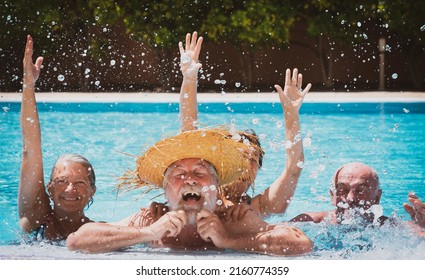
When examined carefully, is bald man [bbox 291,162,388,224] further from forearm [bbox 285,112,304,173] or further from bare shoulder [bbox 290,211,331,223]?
forearm [bbox 285,112,304,173]

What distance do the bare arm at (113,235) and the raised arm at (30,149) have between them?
1.12 ft

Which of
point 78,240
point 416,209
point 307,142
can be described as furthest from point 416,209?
point 307,142

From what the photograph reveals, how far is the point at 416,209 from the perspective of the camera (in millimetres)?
4047

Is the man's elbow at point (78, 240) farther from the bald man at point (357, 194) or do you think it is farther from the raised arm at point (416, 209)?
the raised arm at point (416, 209)

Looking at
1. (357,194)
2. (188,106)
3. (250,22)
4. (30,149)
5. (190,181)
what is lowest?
(357,194)

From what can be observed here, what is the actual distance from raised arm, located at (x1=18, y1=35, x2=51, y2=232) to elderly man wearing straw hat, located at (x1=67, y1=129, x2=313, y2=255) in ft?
1.16

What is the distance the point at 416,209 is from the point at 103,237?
1.32m

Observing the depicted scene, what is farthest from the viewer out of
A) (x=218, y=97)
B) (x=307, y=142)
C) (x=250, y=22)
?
(x=250, y=22)

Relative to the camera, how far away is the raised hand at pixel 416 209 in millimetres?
4012

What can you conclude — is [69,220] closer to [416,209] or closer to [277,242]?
[277,242]

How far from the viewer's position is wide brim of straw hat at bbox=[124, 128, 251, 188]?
12.8ft

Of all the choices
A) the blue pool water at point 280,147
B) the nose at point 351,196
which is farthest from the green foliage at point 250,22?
the nose at point 351,196

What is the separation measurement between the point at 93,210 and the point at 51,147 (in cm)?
302

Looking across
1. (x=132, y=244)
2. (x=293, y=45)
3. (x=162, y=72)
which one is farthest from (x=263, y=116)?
(x=132, y=244)
